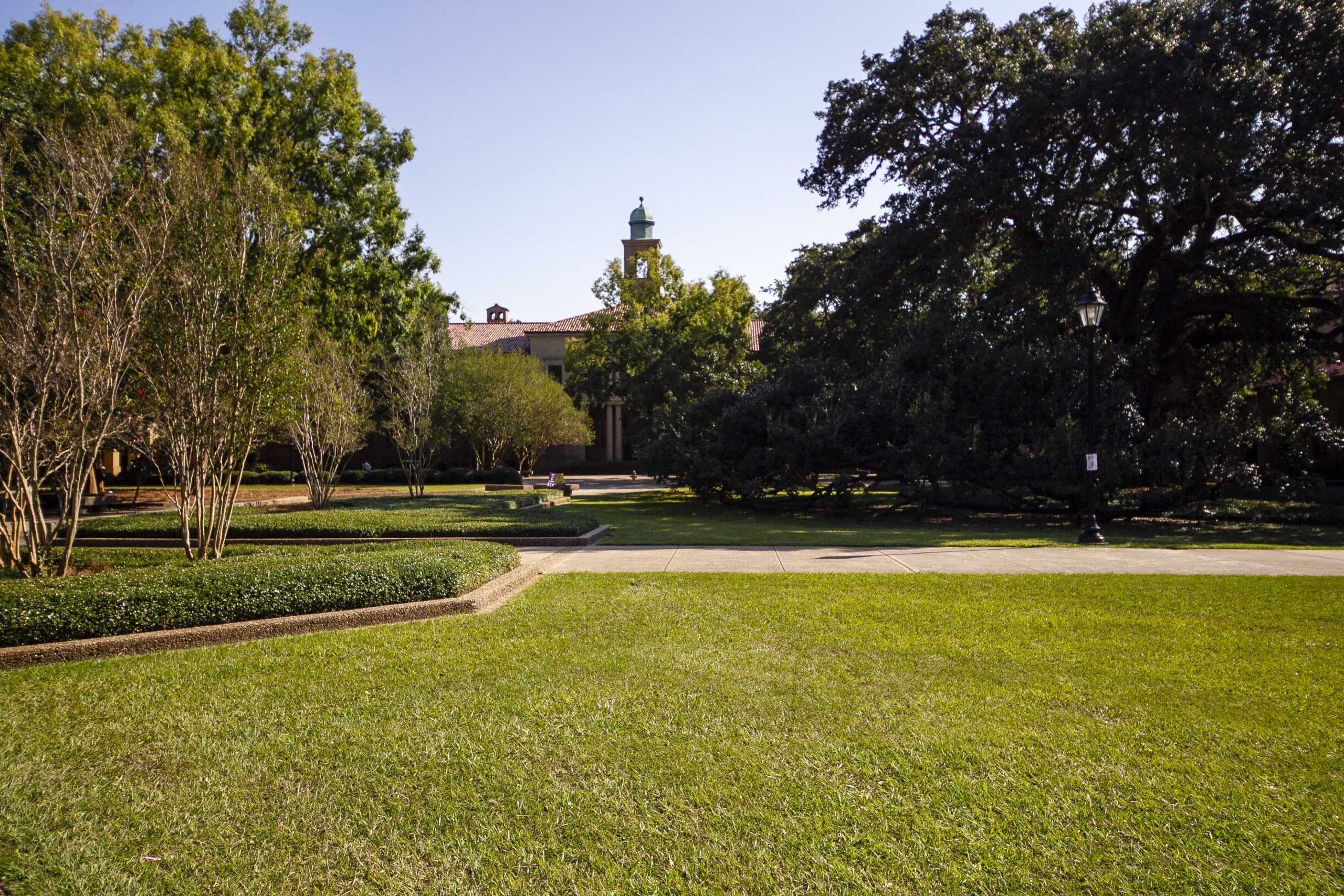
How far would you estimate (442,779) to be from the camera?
13.1 feet

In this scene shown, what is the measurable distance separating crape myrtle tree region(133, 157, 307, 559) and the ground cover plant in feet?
7.13

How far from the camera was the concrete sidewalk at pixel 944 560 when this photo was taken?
408 inches

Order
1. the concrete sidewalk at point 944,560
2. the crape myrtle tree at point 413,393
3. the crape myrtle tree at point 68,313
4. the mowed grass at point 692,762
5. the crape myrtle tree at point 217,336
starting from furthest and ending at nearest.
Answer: the crape myrtle tree at point 413,393, the concrete sidewalk at point 944,560, the crape myrtle tree at point 217,336, the crape myrtle tree at point 68,313, the mowed grass at point 692,762

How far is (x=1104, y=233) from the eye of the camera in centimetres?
2194

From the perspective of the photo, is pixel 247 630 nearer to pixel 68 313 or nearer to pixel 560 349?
pixel 68 313

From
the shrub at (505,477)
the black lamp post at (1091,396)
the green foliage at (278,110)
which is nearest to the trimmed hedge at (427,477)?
the shrub at (505,477)

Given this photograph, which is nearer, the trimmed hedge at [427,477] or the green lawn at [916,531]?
the green lawn at [916,531]

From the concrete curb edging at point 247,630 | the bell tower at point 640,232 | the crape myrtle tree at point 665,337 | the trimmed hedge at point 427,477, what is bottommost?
the concrete curb edging at point 247,630

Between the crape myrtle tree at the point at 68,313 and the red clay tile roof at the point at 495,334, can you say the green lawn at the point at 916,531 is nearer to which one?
the crape myrtle tree at the point at 68,313

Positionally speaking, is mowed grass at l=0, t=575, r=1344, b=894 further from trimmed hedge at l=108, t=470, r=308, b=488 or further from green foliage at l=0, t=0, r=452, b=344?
trimmed hedge at l=108, t=470, r=308, b=488

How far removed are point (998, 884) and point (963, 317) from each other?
19913 mm

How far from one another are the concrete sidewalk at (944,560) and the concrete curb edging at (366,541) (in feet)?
1.33

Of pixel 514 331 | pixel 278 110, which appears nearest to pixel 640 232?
pixel 514 331

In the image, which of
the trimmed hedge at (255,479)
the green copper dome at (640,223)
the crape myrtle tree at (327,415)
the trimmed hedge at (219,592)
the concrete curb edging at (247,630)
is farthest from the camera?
the green copper dome at (640,223)
